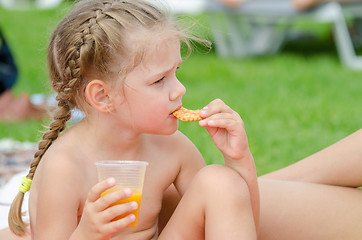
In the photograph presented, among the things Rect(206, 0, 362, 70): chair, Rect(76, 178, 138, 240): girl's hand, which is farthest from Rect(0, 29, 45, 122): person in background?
Rect(76, 178, 138, 240): girl's hand

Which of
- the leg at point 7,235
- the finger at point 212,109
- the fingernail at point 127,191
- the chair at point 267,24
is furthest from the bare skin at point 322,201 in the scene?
the chair at point 267,24

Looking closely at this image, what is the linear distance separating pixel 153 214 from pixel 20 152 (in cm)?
228

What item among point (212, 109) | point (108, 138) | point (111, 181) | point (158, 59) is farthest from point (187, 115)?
point (111, 181)

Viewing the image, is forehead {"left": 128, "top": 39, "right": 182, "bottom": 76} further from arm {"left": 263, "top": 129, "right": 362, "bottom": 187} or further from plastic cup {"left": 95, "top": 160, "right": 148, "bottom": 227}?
arm {"left": 263, "top": 129, "right": 362, "bottom": 187}

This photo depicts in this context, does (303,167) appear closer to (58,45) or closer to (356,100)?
(58,45)

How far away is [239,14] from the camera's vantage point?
28.7 ft

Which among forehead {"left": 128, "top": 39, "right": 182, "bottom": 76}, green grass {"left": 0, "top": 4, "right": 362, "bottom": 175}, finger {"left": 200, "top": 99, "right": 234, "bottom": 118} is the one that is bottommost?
green grass {"left": 0, "top": 4, "right": 362, "bottom": 175}

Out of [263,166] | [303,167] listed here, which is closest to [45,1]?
[263,166]

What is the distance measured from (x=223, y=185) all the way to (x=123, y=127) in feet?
1.41

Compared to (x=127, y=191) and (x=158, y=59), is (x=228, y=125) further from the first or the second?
(x=127, y=191)

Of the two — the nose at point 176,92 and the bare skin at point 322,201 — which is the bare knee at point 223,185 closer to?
the nose at point 176,92

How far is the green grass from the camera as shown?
448 centimetres

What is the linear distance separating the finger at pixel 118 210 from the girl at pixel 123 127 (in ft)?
0.57

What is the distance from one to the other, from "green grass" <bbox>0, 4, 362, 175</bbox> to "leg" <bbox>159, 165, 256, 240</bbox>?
80cm
